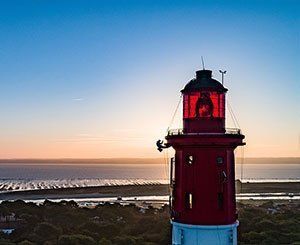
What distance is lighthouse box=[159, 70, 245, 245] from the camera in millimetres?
10109

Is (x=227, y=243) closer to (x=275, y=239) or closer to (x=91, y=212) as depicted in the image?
(x=275, y=239)

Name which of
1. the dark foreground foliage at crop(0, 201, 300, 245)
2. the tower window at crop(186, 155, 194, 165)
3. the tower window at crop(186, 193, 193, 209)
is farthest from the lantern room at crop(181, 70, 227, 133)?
the dark foreground foliage at crop(0, 201, 300, 245)

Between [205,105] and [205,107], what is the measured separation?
0.16ft

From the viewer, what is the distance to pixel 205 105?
10312 millimetres

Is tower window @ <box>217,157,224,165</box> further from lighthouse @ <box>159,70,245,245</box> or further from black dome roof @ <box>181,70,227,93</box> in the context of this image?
black dome roof @ <box>181,70,227,93</box>

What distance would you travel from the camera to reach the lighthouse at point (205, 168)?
33.2ft

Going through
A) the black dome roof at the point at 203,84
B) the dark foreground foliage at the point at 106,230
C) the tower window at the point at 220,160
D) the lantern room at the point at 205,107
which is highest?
the black dome roof at the point at 203,84

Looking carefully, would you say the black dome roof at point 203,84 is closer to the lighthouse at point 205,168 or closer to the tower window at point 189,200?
the lighthouse at point 205,168

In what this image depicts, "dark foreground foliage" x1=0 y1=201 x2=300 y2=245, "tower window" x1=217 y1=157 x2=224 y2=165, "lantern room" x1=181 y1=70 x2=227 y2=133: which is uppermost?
"lantern room" x1=181 y1=70 x2=227 y2=133

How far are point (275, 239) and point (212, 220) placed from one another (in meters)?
20.7

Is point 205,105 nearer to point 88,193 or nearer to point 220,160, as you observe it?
point 220,160

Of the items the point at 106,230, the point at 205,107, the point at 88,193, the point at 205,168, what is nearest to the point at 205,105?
the point at 205,107

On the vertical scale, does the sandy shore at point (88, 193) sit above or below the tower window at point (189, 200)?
below

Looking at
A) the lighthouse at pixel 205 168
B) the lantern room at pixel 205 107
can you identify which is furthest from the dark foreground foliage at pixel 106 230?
the lantern room at pixel 205 107
